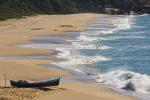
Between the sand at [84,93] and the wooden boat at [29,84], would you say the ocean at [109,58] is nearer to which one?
the sand at [84,93]

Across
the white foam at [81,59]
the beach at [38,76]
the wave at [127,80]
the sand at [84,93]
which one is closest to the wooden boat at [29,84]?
the beach at [38,76]

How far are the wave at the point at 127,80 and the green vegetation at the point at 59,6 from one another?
281ft

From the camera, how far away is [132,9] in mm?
161625

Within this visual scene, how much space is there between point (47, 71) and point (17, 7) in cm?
10373

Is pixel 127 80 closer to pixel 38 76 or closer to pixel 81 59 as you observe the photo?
pixel 38 76

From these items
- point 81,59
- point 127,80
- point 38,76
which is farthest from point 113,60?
point 127,80

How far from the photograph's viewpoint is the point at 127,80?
33.7 m

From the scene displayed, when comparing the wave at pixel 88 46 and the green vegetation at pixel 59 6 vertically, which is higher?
the green vegetation at pixel 59 6

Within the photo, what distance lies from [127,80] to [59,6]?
4573 inches

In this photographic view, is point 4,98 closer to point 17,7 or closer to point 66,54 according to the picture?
point 66,54

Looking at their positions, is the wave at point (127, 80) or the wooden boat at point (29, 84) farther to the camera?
the wave at point (127, 80)

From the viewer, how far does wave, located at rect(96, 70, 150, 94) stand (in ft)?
105

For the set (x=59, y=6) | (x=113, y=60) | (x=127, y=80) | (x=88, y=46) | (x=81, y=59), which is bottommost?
(x=127, y=80)

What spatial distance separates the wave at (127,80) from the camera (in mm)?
32000
